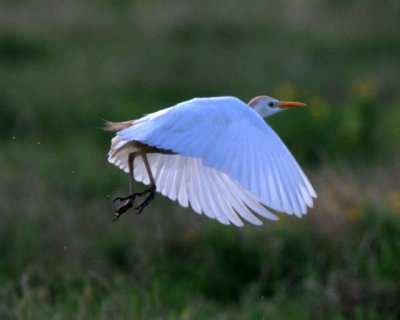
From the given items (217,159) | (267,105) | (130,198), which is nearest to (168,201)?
(267,105)

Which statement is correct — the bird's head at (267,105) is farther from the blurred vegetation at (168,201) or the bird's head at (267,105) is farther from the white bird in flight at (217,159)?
the blurred vegetation at (168,201)

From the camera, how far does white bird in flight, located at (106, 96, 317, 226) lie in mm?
4785

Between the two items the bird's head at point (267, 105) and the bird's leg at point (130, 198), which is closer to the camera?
the bird's leg at point (130, 198)

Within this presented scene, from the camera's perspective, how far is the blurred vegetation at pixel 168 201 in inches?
279

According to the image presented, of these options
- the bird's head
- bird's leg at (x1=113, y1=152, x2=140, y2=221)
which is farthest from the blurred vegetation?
the bird's head

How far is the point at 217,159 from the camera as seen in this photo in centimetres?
488

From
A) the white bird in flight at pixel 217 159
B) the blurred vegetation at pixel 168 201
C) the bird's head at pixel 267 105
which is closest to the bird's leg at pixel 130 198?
the white bird in flight at pixel 217 159

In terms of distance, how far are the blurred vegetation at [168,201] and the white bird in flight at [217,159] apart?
1.63ft

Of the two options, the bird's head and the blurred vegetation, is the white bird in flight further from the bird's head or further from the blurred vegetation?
the blurred vegetation

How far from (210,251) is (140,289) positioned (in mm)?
978

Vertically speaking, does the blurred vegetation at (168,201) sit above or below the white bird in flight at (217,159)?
below

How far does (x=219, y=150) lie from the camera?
4930 millimetres

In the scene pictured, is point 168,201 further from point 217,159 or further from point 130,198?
point 217,159

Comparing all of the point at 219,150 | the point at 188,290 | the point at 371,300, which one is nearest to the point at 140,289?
the point at 188,290
